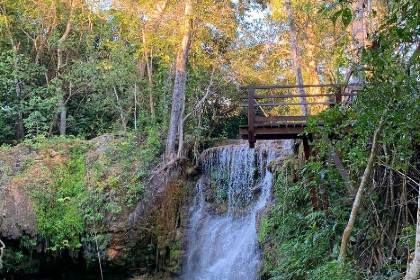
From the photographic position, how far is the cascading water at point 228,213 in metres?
10.5

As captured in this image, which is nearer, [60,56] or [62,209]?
[62,209]

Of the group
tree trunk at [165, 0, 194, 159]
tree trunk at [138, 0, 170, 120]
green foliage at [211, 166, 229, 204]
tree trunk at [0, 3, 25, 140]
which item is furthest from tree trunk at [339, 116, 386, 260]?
tree trunk at [0, 3, 25, 140]

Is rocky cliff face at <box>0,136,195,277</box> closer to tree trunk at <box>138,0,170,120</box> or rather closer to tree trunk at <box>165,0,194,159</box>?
tree trunk at <box>165,0,194,159</box>

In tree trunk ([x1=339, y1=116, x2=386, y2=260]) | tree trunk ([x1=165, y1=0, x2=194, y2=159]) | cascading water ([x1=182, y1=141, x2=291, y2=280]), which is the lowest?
cascading water ([x1=182, y1=141, x2=291, y2=280])

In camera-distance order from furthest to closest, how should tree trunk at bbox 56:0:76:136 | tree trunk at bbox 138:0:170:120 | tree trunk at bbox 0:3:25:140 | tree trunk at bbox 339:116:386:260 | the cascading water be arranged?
tree trunk at bbox 56:0:76:136 → tree trunk at bbox 0:3:25:140 → tree trunk at bbox 138:0:170:120 → the cascading water → tree trunk at bbox 339:116:386:260

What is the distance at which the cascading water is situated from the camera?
10508 mm

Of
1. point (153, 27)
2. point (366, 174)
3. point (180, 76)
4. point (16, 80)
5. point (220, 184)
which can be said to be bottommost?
point (220, 184)

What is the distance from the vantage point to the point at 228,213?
38.4 ft

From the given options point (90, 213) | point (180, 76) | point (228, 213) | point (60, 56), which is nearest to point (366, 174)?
point (228, 213)

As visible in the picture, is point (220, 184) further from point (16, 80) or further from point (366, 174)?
point (16, 80)

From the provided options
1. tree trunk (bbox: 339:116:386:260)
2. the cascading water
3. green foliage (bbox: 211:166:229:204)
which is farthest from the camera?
green foliage (bbox: 211:166:229:204)

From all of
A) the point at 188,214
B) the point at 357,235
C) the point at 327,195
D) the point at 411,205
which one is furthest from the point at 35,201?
the point at 411,205

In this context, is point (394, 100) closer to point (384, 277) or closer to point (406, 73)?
point (406, 73)

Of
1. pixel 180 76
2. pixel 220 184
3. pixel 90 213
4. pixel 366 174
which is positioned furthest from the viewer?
pixel 180 76
